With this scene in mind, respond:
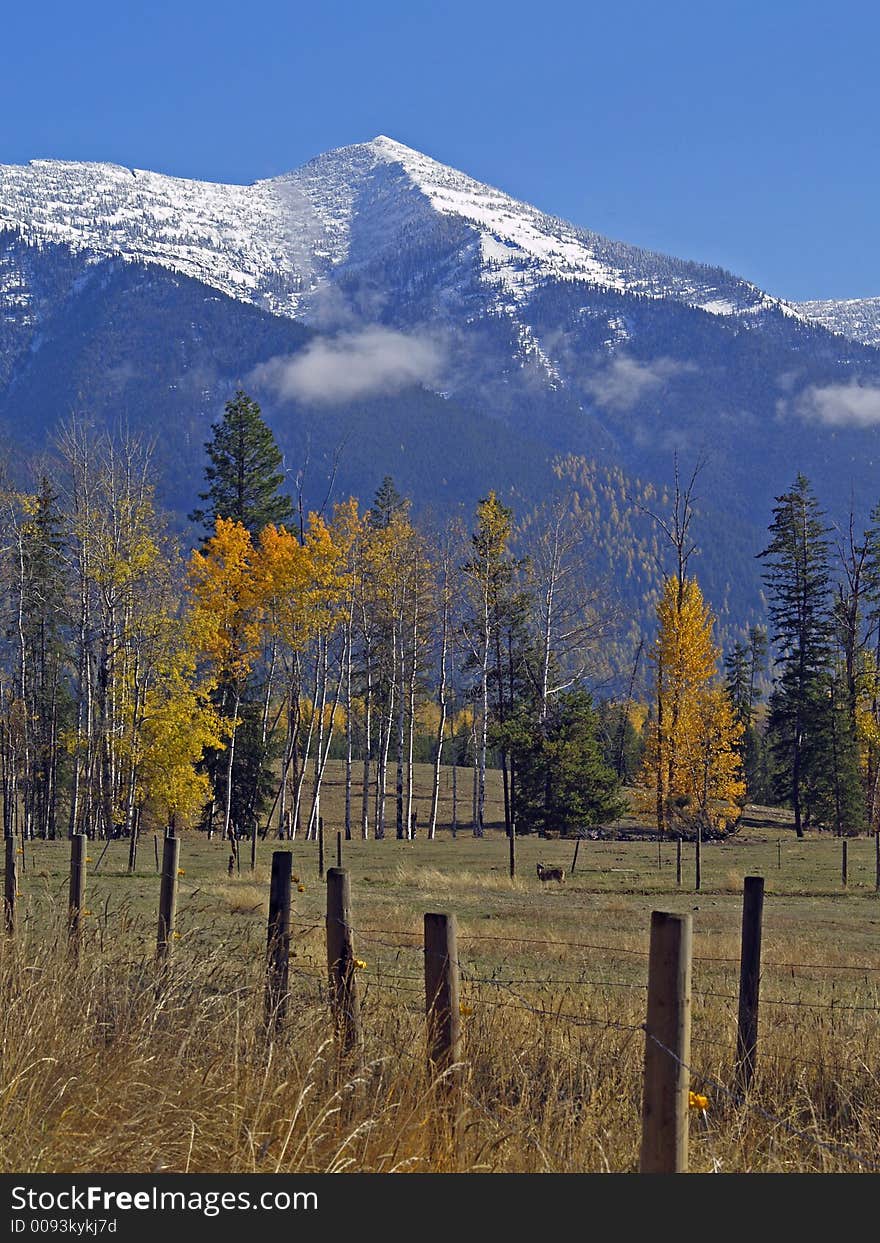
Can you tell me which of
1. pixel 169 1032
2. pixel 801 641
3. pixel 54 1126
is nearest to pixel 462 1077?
pixel 169 1032

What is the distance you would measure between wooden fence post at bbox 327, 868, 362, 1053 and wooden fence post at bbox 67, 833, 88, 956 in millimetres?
1877

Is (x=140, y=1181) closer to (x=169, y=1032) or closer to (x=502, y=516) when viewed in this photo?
(x=169, y=1032)

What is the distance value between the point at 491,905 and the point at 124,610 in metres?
17.0

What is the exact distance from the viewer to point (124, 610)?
116 feet

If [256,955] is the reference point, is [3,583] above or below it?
above

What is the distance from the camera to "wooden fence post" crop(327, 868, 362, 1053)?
22.5ft

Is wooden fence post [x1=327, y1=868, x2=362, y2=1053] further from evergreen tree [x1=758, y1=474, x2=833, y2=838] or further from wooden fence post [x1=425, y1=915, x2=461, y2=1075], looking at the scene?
evergreen tree [x1=758, y1=474, x2=833, y2=838]

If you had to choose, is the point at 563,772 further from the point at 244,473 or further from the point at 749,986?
the point at 749,986

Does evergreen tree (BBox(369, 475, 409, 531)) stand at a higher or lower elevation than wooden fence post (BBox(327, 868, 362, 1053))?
higher

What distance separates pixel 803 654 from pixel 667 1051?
56.4m

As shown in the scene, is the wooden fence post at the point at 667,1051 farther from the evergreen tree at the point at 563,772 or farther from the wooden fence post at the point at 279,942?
the evergreen tree at the point at 563,772

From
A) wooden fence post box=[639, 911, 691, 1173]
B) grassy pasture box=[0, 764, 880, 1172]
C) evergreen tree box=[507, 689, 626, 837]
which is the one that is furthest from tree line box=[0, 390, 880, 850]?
wooden fence post box=[639, 911, 691, 1173]

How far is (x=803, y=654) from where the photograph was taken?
59062 millimetres

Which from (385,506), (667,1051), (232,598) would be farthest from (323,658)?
→ (667,1051)
